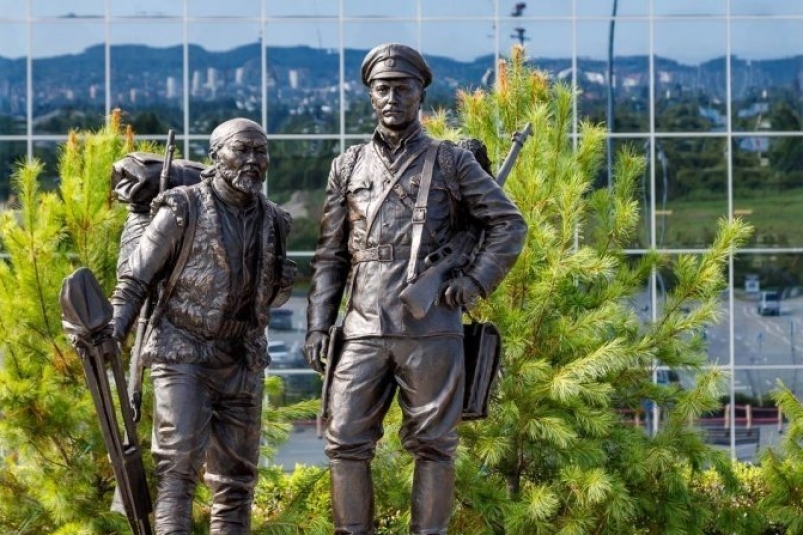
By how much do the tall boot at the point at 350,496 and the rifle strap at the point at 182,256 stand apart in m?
0.93

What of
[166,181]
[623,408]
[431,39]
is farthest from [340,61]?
[166,181]

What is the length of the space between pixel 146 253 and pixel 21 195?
344 centimetres

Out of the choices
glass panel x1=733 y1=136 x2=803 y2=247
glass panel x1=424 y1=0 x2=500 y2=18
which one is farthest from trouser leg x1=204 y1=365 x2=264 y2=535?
glass panel x1=733 y1=136 x2=803 y2=247

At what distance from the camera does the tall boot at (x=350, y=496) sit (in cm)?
736

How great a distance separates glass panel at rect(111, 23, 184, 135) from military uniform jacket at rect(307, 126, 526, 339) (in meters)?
11.8

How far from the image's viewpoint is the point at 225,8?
1922 centimetres

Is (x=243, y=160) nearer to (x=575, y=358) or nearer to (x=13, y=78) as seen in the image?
(x=575, y=358)

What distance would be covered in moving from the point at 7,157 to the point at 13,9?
152cm

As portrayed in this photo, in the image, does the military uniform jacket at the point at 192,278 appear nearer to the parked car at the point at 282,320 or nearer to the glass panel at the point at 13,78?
the parked car at the point at 282,320

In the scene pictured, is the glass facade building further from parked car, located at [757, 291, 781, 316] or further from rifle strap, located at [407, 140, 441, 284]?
rifle strap, located at [407, 140, 441, 284]

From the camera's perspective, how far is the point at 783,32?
19.4 m

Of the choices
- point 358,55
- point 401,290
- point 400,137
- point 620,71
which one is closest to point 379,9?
point 358,55

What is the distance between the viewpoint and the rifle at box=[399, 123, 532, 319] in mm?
7238

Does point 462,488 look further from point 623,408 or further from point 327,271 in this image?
point 327,271
